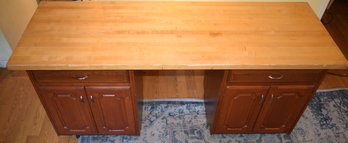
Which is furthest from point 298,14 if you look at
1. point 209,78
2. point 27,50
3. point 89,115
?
point 27,50

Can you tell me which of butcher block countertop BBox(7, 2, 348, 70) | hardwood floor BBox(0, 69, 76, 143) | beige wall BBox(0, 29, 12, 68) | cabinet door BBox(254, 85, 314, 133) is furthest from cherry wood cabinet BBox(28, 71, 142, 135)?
beige wall BBox(0, 29, 12, 68)

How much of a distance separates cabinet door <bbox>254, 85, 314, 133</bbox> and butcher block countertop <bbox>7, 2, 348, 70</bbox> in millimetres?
244

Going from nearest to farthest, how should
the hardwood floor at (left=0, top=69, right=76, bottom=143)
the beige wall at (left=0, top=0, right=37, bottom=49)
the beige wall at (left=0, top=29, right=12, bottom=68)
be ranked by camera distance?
1. the hardwood floor at (left=0, top=69, right=76, bottom=143)
2. the beige wall at (left=0, top=0, right=37, bottom=49)
3. the beige wall at (left=0, top=29, right=12, bottom=68)

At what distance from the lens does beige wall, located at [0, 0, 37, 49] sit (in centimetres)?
211

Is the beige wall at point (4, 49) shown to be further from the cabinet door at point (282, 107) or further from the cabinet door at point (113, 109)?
the cabinet door at point (282, 107)

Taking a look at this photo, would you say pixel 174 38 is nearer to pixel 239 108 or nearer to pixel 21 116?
pixel 239 108

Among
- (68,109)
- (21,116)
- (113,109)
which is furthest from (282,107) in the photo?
(21,116)

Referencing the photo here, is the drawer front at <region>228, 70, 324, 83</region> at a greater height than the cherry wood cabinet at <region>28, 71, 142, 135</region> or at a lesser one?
greater

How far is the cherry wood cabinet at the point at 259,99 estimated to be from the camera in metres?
1.40

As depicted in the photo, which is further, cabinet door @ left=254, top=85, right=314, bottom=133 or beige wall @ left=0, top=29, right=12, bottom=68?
beige wall @ left=0, top=29, right=12, bottom=68

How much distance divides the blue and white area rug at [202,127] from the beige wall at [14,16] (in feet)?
3.78

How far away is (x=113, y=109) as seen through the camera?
5.15ft

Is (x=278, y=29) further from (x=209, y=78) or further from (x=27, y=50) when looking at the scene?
(x=27, y=50)

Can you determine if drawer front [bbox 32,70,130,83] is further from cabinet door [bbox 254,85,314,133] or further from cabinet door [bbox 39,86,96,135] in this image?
cabinet door [bbox 254,85,314,133]
